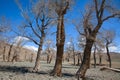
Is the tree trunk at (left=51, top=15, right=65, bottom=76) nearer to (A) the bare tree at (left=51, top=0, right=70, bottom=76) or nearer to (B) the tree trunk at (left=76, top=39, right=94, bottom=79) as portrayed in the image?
(A) the bare tree at (left=51, top=0, right=70, bottom=76)

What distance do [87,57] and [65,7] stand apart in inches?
222

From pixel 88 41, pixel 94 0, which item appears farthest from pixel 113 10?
pixel 88 41

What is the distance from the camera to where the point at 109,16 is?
19469 millimetres

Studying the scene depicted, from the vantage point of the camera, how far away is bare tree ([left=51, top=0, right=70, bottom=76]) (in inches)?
798

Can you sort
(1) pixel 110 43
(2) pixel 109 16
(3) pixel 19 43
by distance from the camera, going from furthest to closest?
(3) pixel 19 43, (1) pixel 110 43, (2) pixel 109 16

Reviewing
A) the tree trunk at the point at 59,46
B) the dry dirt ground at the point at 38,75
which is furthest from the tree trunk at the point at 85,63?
the tree trunk at the point at 59,46

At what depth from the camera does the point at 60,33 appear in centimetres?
2067

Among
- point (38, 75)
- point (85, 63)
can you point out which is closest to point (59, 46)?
point (85, 63)

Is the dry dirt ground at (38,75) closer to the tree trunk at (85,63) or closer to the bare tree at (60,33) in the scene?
the tree trunk at (85,63)

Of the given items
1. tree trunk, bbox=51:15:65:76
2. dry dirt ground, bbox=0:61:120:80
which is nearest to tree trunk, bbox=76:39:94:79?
dry dirt ground, bbox=0:61:120:80

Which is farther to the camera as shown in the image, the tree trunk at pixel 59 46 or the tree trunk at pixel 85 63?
the tree trunk at pixel 59 46

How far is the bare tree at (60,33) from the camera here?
798 inches

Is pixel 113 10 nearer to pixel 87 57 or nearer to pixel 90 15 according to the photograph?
pixel 90 15

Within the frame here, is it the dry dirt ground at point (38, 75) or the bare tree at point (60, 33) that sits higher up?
the bare tree at point (60, 33)
